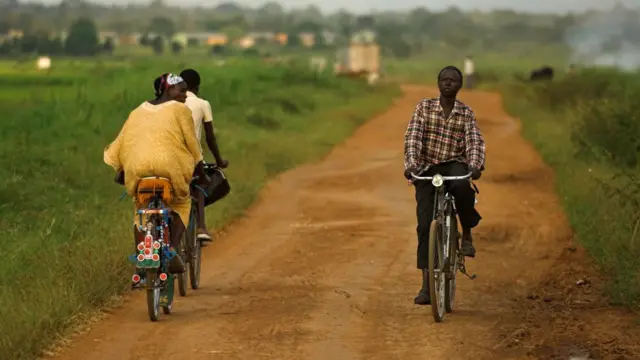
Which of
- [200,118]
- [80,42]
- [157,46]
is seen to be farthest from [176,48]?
[200,118]

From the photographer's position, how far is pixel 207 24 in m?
160

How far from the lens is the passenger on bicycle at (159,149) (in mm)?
8828

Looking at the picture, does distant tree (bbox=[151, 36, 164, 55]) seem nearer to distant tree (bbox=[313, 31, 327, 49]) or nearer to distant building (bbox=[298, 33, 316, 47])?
distant tree (bbox=[313, 31, 327, 49])

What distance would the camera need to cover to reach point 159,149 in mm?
8844

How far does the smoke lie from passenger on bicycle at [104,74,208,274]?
3681 centimetres

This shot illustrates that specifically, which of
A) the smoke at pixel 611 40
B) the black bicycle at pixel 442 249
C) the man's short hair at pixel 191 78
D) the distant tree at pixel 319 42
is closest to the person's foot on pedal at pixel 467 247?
the black bicycle at pixel 442 249

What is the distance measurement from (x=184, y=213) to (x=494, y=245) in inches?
200

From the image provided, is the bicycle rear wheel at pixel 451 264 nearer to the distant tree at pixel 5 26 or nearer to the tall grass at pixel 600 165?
the tall grass at pixel 600 165

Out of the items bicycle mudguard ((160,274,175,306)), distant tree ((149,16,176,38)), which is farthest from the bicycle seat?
distant tree ((149,16,176,38))

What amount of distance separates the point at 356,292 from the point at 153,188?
2.23 metres

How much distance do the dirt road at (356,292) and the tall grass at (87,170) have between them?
363 mm

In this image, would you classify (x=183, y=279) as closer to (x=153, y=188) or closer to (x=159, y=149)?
(x=153, y=188)

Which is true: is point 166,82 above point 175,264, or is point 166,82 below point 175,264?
above

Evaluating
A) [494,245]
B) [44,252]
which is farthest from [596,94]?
[44,252]
